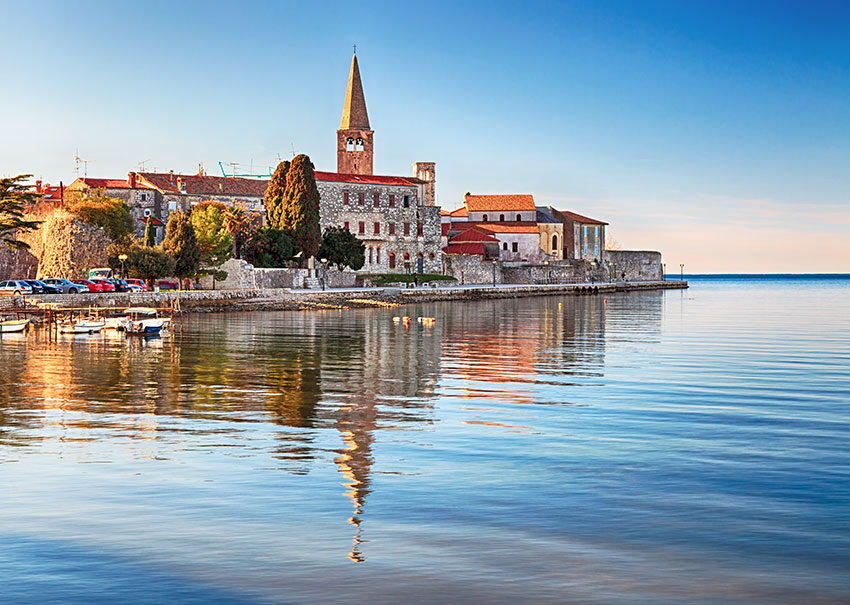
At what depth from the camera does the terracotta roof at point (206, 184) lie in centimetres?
8950

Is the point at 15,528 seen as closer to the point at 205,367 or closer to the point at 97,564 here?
the point at 97,564

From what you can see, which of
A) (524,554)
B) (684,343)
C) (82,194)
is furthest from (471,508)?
(82,194)

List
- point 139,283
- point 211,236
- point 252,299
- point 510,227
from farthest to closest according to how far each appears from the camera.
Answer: point 510,227
point 211,236
point 252,299
point 139,283

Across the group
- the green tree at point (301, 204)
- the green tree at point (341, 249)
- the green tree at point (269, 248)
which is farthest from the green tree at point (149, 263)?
the green tree at point (341, 249)

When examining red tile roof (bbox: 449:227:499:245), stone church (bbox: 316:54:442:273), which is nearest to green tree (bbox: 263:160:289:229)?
stone church (bbox: 316:54:442:273)

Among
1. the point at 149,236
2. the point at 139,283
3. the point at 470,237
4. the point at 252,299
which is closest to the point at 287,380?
the point at 139,283

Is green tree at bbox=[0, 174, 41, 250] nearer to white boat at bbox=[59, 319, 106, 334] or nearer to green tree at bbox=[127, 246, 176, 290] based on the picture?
green tree at bbox=[127, 246, 176, 290]

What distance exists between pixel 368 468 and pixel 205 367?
1590 centimetres

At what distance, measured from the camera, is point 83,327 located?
141 ft

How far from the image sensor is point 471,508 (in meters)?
11.9

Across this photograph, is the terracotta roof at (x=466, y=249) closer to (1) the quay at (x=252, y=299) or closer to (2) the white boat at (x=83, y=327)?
(1) the quay at (x=252, y=299)

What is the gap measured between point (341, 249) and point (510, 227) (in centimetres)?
3715

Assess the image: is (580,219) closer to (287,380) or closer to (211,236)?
(211,236)

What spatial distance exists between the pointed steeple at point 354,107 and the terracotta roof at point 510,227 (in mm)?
18775
